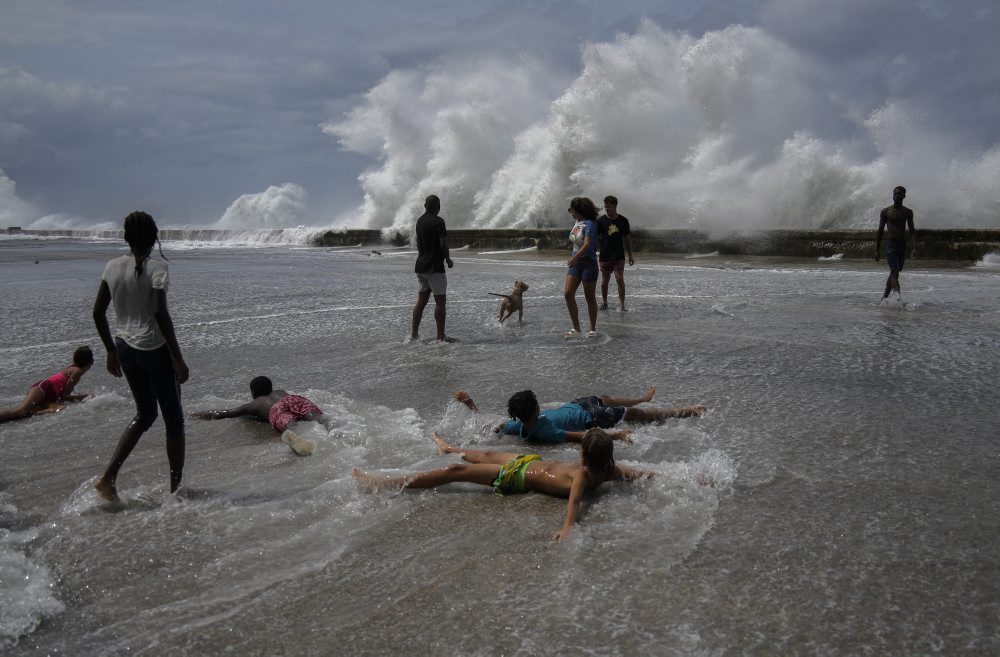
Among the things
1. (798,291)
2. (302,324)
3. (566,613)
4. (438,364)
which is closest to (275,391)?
(438,364)

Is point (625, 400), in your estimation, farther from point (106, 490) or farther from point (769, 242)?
point (769, 242)

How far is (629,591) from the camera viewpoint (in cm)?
300

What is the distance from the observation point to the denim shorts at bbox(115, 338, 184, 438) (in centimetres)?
399

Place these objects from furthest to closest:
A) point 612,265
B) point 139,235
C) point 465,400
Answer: point 612,265
point 465,400
point 139,235

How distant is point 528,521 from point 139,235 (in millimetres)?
2254

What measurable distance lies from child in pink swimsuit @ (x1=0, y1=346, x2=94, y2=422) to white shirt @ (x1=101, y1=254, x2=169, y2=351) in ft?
8.17

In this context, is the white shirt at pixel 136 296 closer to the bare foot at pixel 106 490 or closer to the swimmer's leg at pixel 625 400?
the bare foot at pixel 106 490

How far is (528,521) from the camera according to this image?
377 centimetres

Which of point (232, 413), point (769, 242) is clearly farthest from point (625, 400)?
point (769, 242)

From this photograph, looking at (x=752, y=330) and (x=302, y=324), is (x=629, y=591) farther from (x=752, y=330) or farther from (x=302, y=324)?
(x=302, y=324)

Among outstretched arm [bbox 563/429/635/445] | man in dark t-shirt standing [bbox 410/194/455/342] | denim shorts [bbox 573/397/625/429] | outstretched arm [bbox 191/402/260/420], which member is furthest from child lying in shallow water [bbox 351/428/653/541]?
man in dark t-shirt standing [bbox 410/194/455/342]

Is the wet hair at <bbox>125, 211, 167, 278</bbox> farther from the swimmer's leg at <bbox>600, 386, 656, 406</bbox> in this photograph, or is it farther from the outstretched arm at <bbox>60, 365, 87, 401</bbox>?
the swimmer's leg at <bbox>600, 386, 656, 406</bbox>

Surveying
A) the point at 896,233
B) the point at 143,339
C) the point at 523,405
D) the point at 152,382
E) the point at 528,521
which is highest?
the point at 896,233

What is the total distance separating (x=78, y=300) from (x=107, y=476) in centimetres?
1001
